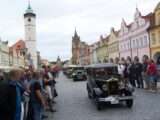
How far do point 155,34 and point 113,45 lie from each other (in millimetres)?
26260

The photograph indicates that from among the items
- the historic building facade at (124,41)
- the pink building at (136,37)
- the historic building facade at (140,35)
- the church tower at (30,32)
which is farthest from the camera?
the church tower at (30,32)

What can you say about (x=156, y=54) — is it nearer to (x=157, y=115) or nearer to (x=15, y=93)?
(x=157, y=115)

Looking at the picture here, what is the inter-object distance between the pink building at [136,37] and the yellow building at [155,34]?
56.8 inches

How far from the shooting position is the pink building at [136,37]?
5231 centimetres

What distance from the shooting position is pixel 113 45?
7394 cm

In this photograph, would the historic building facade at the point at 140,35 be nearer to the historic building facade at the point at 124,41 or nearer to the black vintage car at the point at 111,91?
the historic building facade at the point at 124,41

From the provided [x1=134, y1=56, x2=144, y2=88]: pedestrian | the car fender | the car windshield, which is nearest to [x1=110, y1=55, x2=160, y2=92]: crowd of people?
[x1=134, y1=56, x2=144, y2=88]: pedestrian

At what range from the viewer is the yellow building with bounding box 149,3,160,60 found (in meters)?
47.1

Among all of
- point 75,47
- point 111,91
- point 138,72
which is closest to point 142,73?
point 138,72

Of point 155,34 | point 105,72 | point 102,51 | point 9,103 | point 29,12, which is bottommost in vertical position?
point 9,103

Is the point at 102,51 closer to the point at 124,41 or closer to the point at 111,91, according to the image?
the point at 124,41

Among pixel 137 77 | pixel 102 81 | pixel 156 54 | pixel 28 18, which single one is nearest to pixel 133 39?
pixel 156 54

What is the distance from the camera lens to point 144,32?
172ft

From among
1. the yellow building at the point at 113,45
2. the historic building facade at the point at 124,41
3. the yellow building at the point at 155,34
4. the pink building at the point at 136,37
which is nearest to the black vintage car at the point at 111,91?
the yellow building at the point at 155,34
